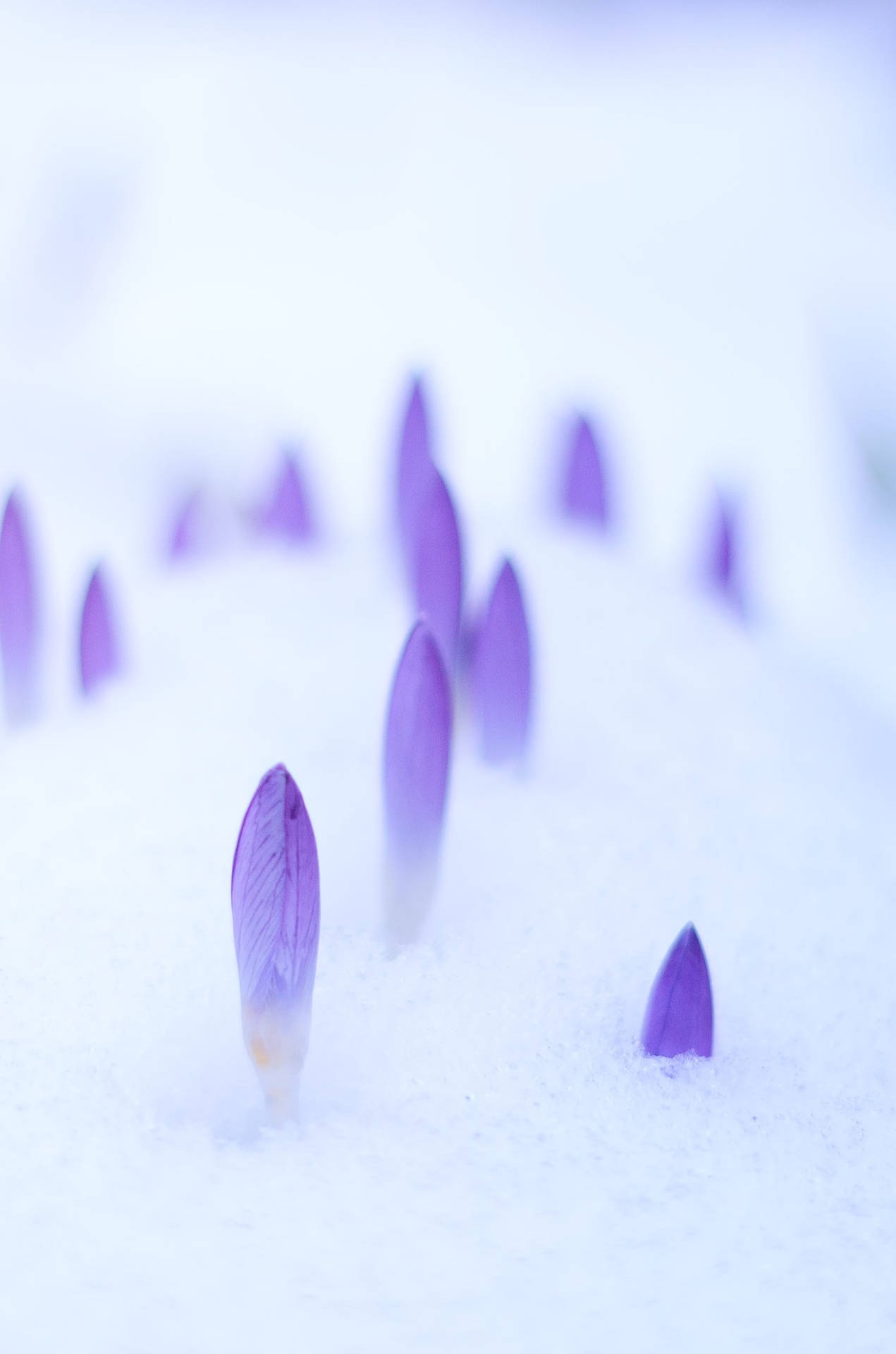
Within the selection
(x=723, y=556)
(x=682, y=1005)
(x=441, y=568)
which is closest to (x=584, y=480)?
(x=723, y=556)

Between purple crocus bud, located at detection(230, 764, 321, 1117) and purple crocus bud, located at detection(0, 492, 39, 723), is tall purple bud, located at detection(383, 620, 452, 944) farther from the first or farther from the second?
purple crocus bud, located at detection(0, 492, 39, 723)

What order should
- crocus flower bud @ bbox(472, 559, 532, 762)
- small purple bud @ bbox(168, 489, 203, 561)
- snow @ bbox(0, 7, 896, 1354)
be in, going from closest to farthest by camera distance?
snow @ bbox(0, 7, 896, 1354), crocus flower bud @ bbox(472, 559, 532, 762), small purple bud @ bbox(168, 489, 203, 561)

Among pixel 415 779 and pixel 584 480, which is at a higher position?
pixel 584 480

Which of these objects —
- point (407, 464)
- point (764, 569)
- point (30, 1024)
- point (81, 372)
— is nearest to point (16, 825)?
point (30, 1024)

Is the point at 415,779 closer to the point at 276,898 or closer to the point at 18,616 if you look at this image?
the point at 276,898

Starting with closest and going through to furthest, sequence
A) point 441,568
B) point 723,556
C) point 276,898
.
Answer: point 276,898, point 441,568, point 723,556

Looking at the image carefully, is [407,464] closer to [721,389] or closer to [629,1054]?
[629,1054]

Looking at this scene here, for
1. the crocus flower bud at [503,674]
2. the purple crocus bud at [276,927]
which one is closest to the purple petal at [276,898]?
the purple crocus bud at [276,927]

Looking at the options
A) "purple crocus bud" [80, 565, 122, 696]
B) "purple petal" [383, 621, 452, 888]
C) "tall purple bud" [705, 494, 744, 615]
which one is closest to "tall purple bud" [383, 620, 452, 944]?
"purple petal" [383, 621, 452, 888]
